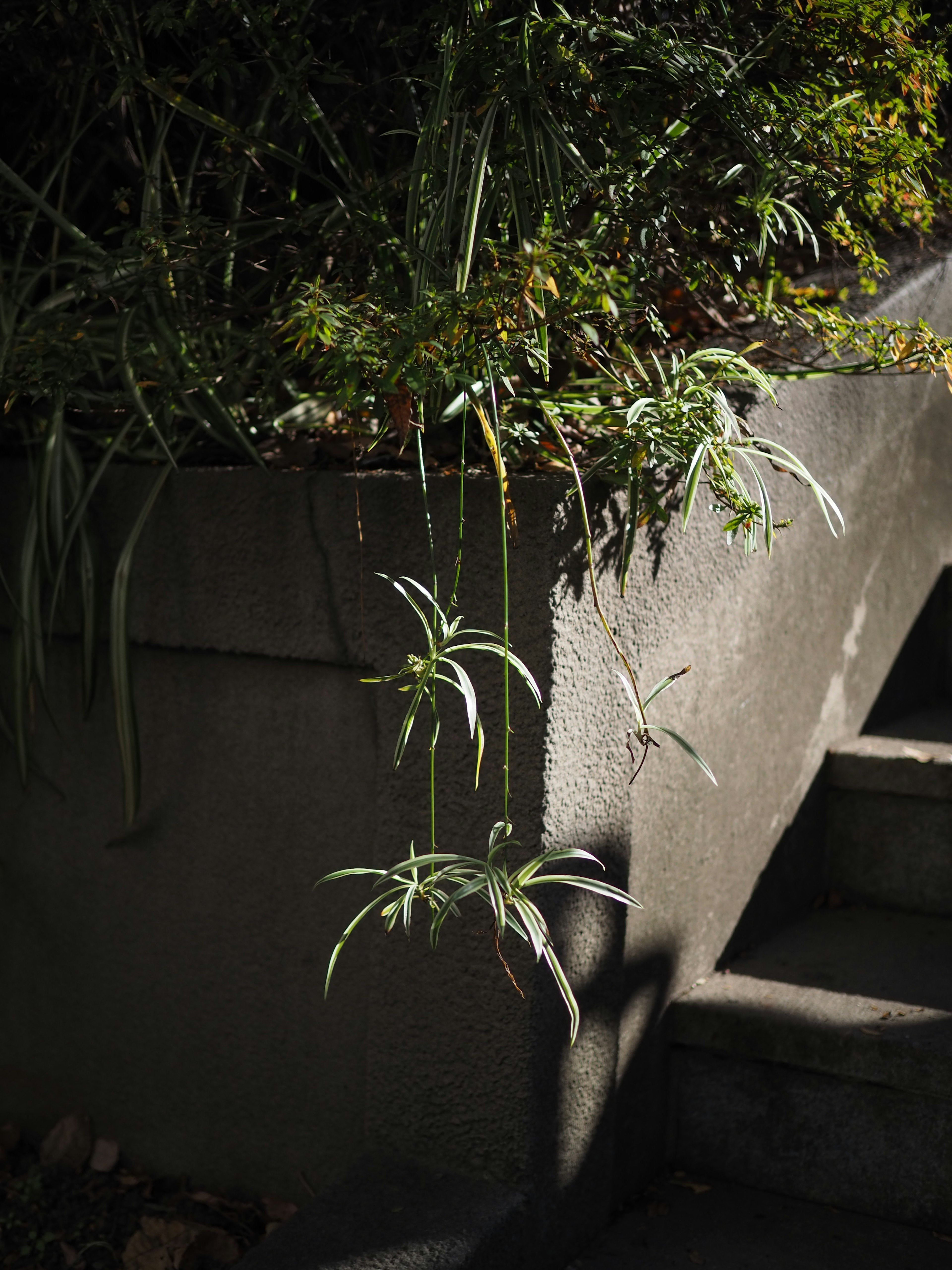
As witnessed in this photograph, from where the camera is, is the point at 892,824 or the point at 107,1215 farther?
the point at 892,824

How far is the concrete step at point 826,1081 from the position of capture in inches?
66.3

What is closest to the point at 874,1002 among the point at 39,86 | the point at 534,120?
the point at 534,120

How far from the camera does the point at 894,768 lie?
2.15 metres

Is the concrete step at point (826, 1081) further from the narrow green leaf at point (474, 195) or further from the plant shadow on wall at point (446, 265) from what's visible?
the narrow green leaf at point (474, 195)

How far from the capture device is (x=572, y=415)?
1.68 metres

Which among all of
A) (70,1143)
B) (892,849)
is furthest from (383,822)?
(892,849)

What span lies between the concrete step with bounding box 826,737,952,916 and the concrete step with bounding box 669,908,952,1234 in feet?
0.68

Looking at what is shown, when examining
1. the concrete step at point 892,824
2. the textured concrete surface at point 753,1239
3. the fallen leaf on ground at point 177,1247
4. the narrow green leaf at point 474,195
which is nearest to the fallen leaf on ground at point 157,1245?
the fallen leaf on ground at point 177,1247

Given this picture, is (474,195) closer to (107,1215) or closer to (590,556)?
(590,556)

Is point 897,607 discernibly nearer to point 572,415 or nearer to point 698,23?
point 572,415

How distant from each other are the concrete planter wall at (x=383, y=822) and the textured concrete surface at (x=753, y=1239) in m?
0.06

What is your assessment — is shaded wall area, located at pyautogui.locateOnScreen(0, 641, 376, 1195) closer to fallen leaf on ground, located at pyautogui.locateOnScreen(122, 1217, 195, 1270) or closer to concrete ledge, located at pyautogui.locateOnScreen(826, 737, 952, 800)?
fallen leaf on ground, located at pyautogui.locateOnScreen(122, 1217, 195, 1270)

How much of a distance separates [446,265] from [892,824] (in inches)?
55.3

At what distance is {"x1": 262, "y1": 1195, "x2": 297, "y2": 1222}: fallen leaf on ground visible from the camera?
1.86 meters
